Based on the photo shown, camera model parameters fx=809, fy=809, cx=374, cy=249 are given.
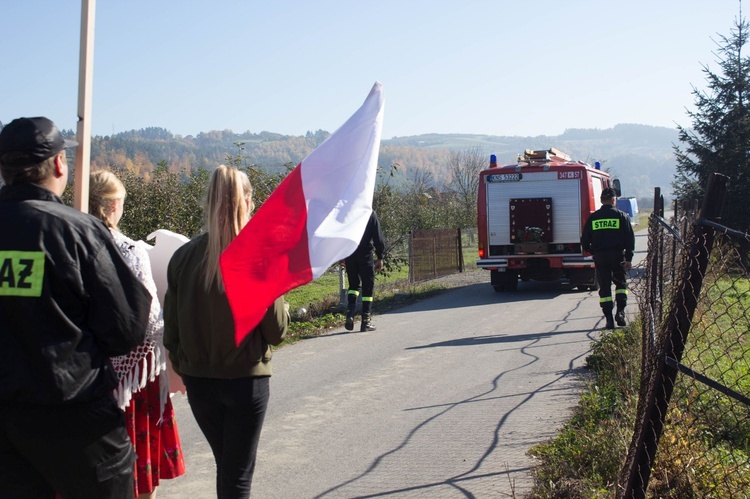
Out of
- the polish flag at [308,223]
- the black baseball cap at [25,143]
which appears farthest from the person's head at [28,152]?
the polish flag at [308,223]

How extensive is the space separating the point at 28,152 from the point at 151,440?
166 centimetres

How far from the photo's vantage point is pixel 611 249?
11688 millimetres

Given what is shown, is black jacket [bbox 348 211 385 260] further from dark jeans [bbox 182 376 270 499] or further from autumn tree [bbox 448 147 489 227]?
autumn tree [bbox 448 147 489 227]

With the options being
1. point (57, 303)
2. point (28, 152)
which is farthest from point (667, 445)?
point (28, 152)

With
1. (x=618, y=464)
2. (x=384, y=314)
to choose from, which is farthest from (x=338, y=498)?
(x=384, y=314)

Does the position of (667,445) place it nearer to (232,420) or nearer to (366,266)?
(232,420)

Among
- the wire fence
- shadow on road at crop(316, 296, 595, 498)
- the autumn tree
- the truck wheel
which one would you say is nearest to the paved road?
shadow on road at crop(316, 296, 595, 498)

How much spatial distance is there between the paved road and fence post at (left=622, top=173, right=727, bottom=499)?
112cm

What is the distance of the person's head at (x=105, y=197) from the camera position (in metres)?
4.03

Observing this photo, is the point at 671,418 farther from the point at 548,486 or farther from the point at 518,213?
the point at 518,213

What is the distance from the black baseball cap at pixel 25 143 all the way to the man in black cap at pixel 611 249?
970cm

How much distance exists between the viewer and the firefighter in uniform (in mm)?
11375

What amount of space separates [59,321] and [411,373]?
6.41 m

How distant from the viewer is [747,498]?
12.9 ft
